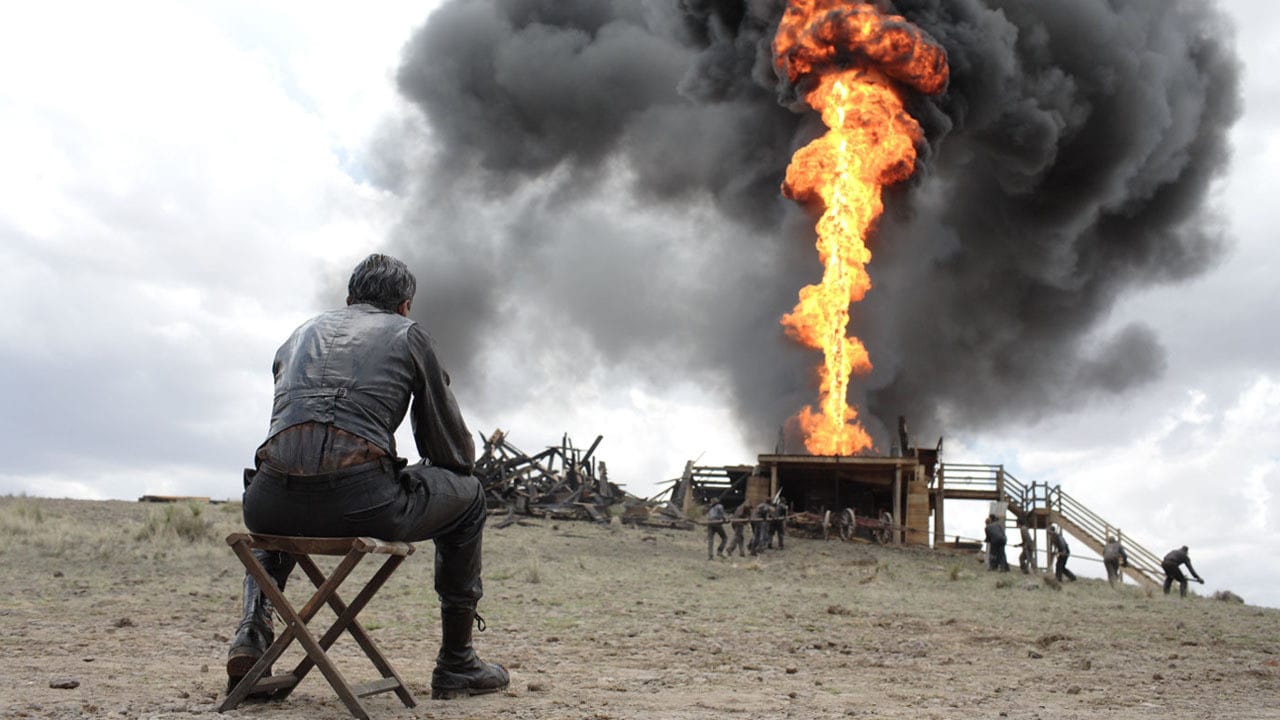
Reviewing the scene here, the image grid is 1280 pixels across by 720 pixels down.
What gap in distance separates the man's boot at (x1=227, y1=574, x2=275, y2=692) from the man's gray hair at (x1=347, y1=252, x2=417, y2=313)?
3.97 feet

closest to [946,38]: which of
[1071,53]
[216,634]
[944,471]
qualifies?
[1071,53]

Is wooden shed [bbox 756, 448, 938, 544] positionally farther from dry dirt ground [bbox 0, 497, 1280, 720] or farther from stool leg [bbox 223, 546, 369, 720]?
stool leg [bbox 223, 546, 369, 720]

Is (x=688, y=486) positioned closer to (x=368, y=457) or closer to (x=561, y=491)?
(x=561, y=491)

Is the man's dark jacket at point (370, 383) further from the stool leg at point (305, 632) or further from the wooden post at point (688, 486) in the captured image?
the wooden post at point (688, 486)

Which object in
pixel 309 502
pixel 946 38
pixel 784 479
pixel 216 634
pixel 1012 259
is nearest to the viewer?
pixel 309 502

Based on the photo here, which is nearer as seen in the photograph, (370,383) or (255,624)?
(370,383)

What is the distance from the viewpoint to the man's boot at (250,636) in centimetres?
409

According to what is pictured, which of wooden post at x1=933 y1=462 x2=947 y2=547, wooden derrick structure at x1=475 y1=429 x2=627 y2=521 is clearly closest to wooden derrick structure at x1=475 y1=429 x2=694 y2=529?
wooden derrick structure at x1=475 y1=429 x2=627 y2=521

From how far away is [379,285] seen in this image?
14.7 feet

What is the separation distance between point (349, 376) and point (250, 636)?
3.58 ft

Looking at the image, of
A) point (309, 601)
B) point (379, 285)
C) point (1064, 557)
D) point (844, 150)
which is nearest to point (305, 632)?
point (309, 601)

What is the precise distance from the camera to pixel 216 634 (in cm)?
725

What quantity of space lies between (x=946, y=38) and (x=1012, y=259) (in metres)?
11.6

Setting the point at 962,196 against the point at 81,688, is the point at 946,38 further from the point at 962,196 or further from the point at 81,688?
the point at 81,688
